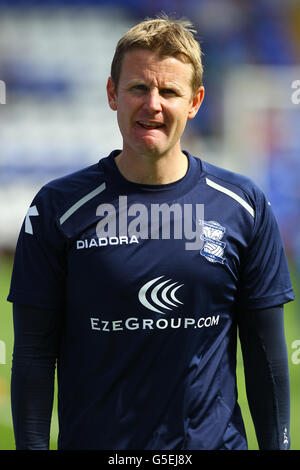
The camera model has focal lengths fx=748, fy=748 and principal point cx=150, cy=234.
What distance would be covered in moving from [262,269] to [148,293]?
36 cm

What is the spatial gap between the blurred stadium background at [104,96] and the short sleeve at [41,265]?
1154 centimetres

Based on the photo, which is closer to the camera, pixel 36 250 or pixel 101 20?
pixel 36 250

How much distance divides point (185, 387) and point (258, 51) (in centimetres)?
1471

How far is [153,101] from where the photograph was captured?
6.84 ft

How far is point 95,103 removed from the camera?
48.4 ft

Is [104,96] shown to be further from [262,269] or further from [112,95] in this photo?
[262,269]

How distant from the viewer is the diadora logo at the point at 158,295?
2102 mm

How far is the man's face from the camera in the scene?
6.89 ft

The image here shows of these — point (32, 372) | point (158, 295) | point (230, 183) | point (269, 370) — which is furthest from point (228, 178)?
point (32, 372)

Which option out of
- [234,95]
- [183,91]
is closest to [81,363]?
[183,91]

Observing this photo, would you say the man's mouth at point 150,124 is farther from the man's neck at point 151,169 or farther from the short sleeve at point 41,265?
the short sleeve at point 41,265

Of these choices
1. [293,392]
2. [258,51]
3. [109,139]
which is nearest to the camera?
[293,392]

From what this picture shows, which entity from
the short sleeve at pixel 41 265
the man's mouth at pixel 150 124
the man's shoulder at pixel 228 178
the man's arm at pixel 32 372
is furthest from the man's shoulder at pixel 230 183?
the man's arm at pixel 32 372
